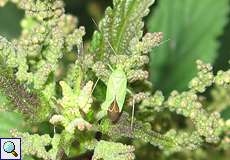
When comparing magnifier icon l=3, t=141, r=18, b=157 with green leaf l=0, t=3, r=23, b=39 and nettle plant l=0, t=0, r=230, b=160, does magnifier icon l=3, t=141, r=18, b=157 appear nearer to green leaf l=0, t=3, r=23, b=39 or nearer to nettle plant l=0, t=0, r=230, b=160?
nettle plant l=0, t=0, r=230, b=160

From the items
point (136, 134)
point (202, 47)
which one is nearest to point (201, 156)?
point (202, 47)

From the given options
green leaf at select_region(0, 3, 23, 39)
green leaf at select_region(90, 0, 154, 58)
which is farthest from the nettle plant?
green leaf at select_region(0, 3, 23, 39)

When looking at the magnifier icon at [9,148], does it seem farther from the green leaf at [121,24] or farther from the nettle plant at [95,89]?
the green leaf at [121,24]

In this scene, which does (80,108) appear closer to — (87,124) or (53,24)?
(87,124)

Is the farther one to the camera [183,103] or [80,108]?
[183,103]

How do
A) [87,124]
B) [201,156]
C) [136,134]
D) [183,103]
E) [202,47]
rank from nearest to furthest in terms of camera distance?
[87,124], [136,134], [183,103], [201,156], [202,47]

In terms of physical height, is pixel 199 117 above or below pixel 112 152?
above

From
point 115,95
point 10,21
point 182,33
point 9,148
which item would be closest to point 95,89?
point 115,95
